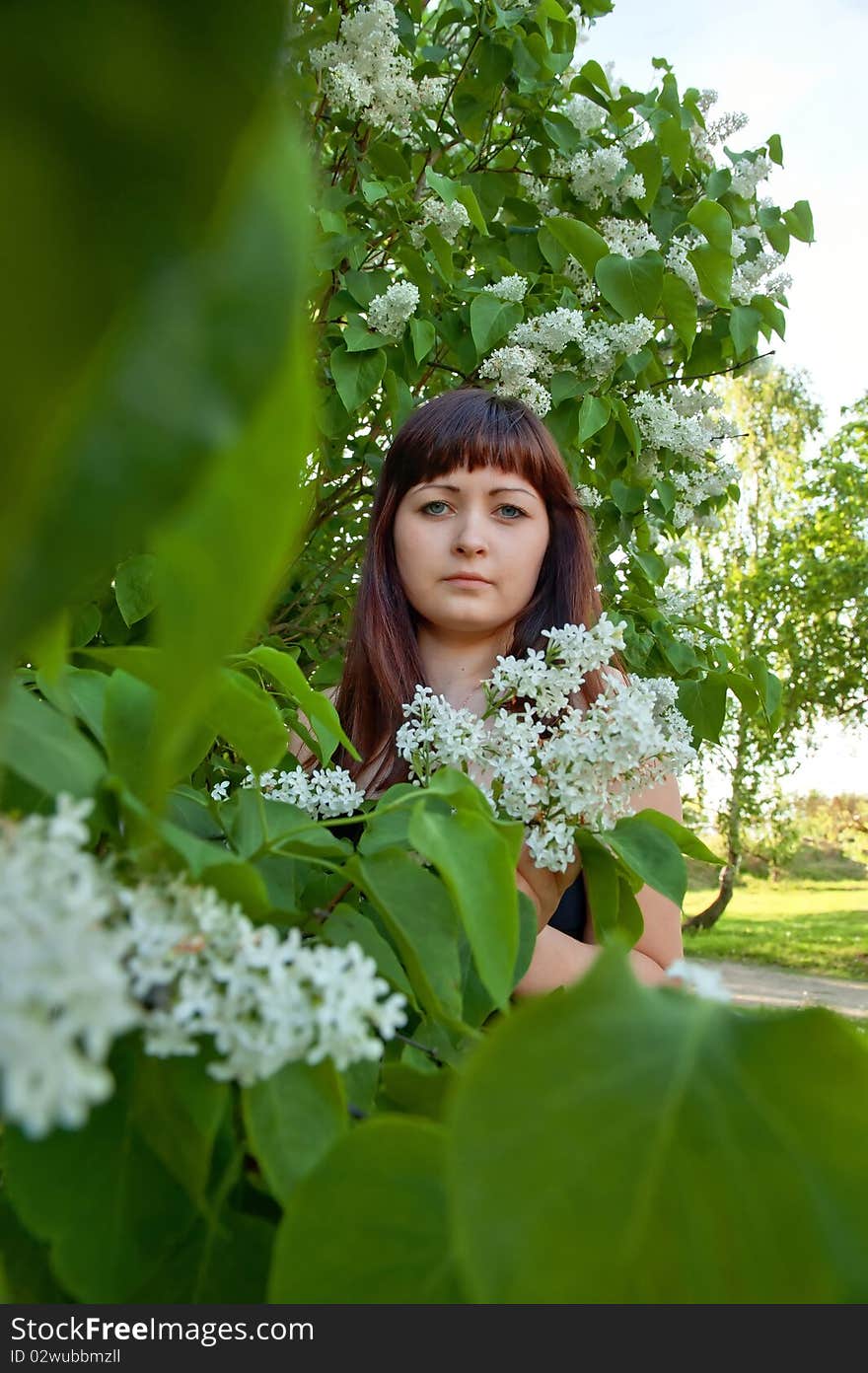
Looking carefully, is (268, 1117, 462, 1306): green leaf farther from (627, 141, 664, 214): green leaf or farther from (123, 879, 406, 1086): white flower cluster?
(627, 141, 664, 214): green leaf

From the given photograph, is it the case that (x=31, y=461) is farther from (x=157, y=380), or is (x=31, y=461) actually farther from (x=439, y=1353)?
(x=439, y=1353)

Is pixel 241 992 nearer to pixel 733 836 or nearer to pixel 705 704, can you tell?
pixel 705 704

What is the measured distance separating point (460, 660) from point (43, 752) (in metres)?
1.04

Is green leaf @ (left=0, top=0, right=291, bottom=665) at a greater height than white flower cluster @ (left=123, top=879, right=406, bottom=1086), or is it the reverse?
green leaf @ (left=0, top=0, right=291, bottom=665)

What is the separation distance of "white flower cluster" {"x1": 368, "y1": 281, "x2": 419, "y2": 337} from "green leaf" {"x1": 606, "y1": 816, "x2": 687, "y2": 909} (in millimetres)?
1065

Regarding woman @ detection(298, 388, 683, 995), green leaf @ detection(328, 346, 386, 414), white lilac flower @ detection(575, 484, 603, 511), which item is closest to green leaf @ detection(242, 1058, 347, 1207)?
woman @ detection(298, 388, 683, 995)

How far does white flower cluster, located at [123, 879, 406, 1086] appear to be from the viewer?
7.4 inches

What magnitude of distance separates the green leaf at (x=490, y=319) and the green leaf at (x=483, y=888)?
4.07ft

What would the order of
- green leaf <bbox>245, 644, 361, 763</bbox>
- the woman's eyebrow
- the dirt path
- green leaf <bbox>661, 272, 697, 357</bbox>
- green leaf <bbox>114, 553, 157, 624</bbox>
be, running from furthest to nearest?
the dirt path → green leaf <bbox>661, 272, 697, 357</bbox> → the woman's eyebrow → green leaf <bbox>114, 553, 157, 624</bbox> → green leaf <bbox>245, 644, 361, 763</bbox>

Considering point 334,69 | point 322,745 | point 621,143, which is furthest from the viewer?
point 621,143

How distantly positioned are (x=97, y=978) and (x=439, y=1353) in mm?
105

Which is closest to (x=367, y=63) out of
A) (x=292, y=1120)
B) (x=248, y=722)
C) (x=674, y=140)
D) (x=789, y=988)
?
(x=674, y=140)

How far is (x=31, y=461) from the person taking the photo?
94 millimetres

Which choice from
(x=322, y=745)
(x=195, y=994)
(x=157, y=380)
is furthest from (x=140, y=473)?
(x=322, y=745)
